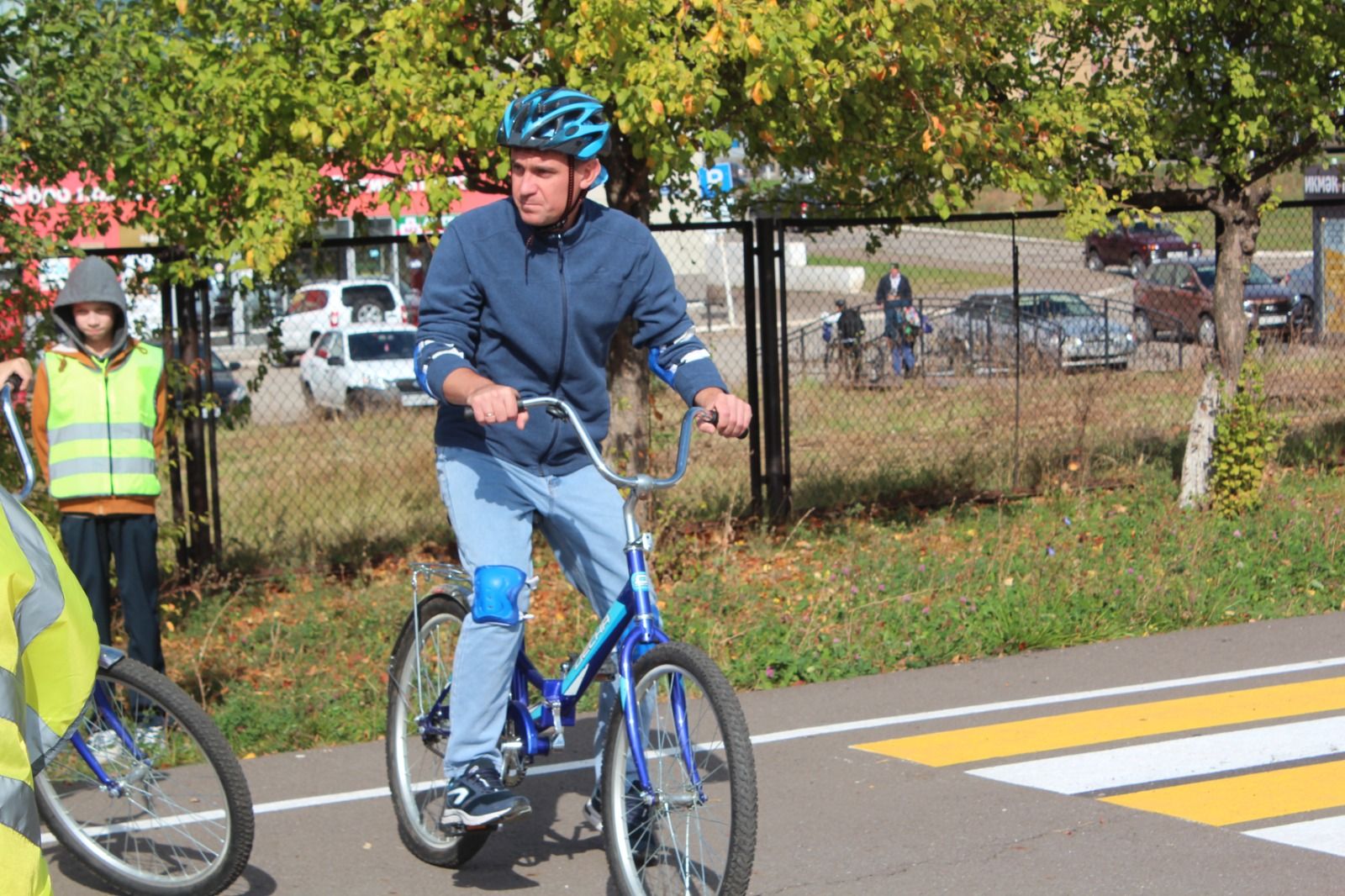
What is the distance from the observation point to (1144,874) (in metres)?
4.94

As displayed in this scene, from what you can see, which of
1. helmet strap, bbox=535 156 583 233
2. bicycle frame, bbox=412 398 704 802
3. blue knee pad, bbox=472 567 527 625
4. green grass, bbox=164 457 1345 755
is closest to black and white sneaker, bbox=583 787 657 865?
bicycle frame, bbox=412 398 704 802

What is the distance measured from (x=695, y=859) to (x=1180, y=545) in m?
5.81

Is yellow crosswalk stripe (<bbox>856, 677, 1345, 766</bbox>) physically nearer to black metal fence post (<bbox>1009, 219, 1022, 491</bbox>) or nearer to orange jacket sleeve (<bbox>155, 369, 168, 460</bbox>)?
orange jacket sleeve (<bbox>155, 369, 168, 460</bbox>)

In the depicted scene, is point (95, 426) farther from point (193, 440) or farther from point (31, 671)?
point (31, 671)

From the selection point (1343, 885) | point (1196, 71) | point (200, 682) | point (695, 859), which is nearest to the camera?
point (695, 859)

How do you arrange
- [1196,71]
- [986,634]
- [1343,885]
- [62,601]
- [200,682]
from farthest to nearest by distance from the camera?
[1196,71], [986,634], [200,682], [1343,885], [62,601]

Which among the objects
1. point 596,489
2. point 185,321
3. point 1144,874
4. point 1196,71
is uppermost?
point 1196,71

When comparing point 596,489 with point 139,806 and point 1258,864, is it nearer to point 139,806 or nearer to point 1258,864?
point 139,806

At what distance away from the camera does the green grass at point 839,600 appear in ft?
25.1

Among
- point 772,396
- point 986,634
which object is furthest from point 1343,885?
point 772,396

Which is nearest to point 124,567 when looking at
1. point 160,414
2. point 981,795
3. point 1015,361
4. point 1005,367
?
point 160,414

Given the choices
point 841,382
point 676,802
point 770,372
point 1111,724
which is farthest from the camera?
point 841,382

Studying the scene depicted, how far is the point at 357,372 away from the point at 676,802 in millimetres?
11555

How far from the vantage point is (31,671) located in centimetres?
230
